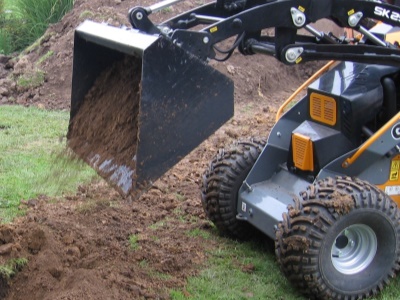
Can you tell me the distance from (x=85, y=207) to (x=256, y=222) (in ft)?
5.59

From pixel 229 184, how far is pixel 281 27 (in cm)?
134

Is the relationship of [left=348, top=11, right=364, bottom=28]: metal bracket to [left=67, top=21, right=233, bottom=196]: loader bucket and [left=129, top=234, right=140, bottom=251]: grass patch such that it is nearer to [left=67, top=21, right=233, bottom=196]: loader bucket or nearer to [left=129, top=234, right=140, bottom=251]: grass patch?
[left=67, top=21, right=233, bottom=196]: loader bucket

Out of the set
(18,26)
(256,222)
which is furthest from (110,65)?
(18,26)

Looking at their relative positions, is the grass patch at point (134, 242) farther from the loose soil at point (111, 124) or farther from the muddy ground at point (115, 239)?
the loose soil at point (111, 124)

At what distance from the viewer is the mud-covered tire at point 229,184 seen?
17.1ft

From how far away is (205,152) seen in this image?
772 cm

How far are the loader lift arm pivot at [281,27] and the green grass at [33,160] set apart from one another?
4.60 ft

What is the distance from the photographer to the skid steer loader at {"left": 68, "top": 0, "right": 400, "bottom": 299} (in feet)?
13.5

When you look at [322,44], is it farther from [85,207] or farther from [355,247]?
[85,207]

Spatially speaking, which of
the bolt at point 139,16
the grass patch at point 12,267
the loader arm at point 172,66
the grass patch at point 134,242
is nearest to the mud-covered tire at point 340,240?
the loader arm at point 172,66

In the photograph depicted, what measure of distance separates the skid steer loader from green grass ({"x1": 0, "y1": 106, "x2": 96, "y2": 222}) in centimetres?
64

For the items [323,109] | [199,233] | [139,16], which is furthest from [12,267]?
[323,109]

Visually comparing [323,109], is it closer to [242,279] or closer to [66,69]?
[242,279]

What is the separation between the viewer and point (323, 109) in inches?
194
